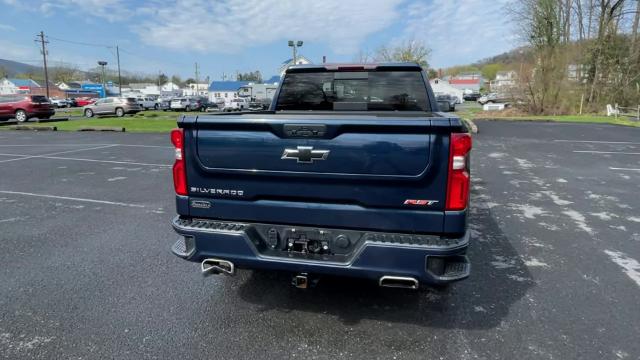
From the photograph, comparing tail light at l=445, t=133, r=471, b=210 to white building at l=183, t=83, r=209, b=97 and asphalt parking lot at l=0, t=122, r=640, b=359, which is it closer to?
asphalt parking lot at l=0, t=122, r=640, b=359

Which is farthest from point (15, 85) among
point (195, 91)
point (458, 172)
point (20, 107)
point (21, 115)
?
point (458, 172)

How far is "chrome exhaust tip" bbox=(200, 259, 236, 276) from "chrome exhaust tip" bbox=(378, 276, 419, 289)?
112cm

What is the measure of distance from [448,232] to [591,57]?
31.8 meters

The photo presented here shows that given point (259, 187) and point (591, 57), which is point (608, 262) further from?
point (591, 57)

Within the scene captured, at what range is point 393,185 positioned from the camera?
107 inches

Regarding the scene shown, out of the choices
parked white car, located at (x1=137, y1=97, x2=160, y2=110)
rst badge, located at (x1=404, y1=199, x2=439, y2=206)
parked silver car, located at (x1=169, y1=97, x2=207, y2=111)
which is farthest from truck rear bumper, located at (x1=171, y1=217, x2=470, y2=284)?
parked white car, located at (x1=137, y1=97, x2=160, y2=110)

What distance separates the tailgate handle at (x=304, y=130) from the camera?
2.76 m

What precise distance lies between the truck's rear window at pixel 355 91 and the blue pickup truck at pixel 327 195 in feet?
5.50

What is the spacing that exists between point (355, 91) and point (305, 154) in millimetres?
2154

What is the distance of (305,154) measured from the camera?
282 cm

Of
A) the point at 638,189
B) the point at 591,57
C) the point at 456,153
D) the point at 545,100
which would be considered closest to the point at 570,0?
the point at 591,57

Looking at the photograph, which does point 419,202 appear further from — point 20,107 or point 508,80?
point 508,80

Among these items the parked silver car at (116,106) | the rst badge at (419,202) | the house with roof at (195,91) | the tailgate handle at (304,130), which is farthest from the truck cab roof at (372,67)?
the house with roof at (195,91)

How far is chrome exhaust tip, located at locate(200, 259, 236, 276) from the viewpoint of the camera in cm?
305
